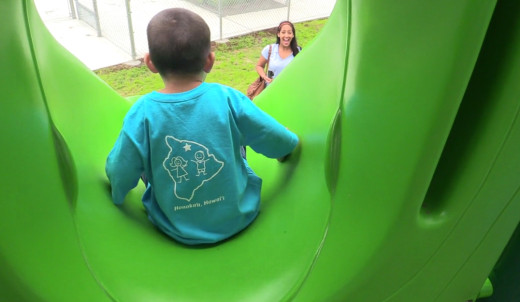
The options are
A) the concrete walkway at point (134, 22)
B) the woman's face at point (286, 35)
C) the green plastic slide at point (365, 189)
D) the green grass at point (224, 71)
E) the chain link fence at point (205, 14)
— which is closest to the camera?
the green plastic slide at point (365, 189)

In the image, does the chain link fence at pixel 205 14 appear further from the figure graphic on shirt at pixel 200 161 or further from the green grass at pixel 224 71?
the figure graphic on shirt at pixel 200 161

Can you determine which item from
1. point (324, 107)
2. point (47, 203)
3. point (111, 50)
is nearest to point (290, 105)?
point (324, 107)

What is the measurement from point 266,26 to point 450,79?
3.70 metres

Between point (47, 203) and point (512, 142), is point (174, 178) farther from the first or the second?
point (512, 142)

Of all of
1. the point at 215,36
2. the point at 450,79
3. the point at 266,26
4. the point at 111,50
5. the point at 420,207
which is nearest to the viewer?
the point at 450,79

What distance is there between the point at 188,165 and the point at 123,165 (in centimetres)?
14

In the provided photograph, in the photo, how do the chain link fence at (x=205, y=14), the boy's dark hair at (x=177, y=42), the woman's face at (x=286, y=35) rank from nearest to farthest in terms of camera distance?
the boy's dark hair at (x=177, y=42), the woman's face at (x=286, y=35), the chain link fence at (x=205, y=14)

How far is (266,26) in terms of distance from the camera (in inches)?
169

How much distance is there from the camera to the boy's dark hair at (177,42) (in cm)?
102

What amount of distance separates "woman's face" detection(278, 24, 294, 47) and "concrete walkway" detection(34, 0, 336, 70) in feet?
4.16

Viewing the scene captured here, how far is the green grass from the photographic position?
306cm

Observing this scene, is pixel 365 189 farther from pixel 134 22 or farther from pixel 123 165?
pixel 134 22

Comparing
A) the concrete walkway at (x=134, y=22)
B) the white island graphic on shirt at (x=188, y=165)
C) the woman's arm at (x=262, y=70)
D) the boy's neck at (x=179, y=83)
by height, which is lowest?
the concrete walkway at (x=134, y=22)

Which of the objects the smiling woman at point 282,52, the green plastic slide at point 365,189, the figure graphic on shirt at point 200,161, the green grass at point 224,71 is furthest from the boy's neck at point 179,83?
the green grass at point 224,71
